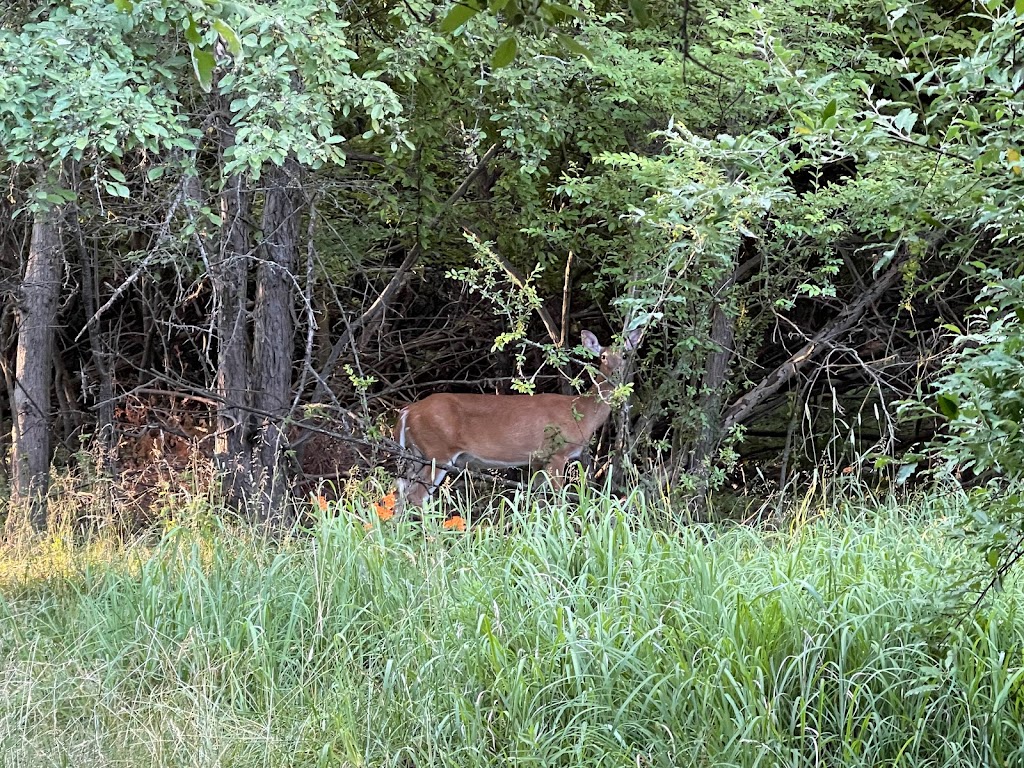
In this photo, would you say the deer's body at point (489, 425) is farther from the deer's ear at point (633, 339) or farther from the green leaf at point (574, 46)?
the green leaf at point (574, 46)

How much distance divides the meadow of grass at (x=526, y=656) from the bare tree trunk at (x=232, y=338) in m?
2.21

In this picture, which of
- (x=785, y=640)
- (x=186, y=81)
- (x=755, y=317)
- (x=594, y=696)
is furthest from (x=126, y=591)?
(x=755, y=317)

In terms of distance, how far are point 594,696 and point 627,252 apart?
3.95 metres

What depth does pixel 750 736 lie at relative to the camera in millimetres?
3270

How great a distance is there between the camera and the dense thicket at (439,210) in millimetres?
5000

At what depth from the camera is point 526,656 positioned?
3625 millimetres

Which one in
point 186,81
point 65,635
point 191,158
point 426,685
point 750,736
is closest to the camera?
point 750,736

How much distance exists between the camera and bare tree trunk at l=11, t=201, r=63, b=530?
24.6 ft

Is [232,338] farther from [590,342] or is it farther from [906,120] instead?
[906,120]

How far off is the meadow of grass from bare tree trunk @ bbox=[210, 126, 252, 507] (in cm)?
221

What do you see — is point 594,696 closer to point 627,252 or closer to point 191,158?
point 191,158

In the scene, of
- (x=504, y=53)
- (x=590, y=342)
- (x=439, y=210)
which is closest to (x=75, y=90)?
(x=439, y=210)

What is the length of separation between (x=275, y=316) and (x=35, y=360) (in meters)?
1.80

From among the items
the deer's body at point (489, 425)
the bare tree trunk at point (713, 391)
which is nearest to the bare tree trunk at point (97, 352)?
the deer's body at point (489, 425)
